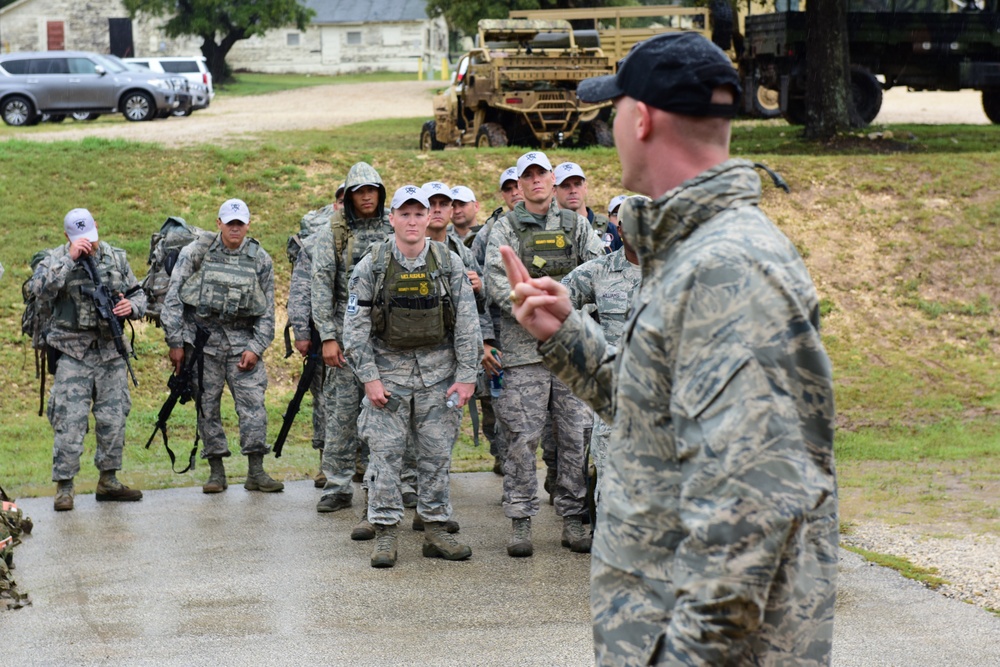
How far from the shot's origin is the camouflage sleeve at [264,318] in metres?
9.56

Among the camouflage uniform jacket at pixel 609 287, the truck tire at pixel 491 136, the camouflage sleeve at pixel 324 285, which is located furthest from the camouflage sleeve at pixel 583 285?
the truck tire at pixel 491 136

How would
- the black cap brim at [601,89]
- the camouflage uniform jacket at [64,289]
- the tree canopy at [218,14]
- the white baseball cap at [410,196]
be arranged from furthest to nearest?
the tree canopy at [218,14]
the camouflage uniform jacket at [64,289]
the white baseball cap at [410,196]
the black cap brim at [601,89]

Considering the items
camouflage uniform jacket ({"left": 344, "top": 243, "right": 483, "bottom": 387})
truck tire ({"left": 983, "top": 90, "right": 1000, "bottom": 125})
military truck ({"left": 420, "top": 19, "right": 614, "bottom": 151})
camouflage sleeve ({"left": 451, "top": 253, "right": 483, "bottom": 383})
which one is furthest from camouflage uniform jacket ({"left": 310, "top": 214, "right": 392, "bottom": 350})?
truck tire ({"left": 983, "top": 90, "right": 1000, "bottom": 125})

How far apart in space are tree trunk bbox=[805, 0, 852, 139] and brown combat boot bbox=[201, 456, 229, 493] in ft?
44.9

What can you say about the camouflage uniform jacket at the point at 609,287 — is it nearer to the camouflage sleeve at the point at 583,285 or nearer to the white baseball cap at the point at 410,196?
the camouflage sleeve at the point at 583,285

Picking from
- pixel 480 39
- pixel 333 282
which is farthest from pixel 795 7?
pixel 333 282

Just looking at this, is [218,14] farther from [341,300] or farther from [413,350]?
[413,350]

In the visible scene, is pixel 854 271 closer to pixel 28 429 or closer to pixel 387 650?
pixel 28 429

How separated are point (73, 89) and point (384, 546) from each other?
26.7 m

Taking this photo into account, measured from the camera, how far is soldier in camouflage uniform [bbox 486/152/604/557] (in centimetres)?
765

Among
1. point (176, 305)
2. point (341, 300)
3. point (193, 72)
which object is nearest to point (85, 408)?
point (176, 305)

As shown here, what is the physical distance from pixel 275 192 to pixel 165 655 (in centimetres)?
1140

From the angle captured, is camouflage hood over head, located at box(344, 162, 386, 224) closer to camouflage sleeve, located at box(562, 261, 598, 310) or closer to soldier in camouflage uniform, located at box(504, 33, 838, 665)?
camouflage sleeve, located at box(562, 261, 598, 310)

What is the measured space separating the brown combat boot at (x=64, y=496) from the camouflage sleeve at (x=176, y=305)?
1232 millimetres
